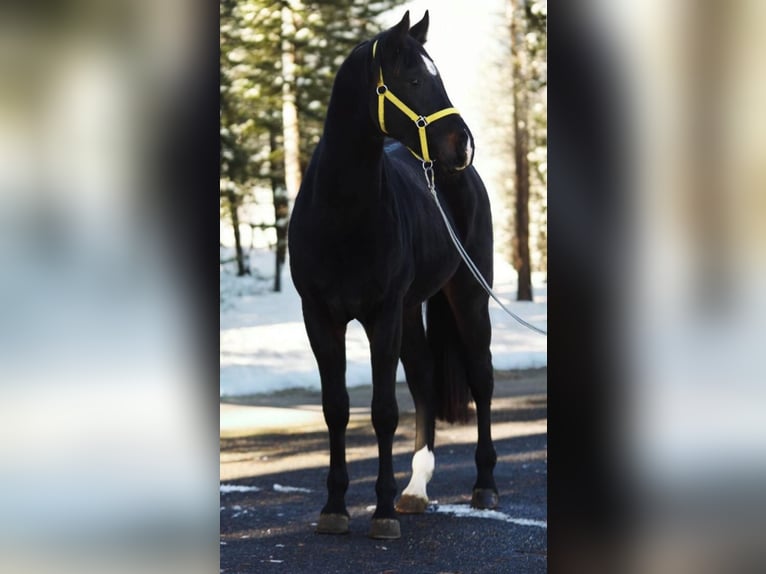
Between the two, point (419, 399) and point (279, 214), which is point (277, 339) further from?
point (419, 399)

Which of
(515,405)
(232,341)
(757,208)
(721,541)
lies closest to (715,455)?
(721,541)

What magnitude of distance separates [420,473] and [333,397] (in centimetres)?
71

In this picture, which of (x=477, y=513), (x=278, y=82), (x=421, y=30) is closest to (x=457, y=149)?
(x=421, y=30)

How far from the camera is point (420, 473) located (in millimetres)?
4402

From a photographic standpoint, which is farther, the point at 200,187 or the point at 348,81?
the point at 348,81

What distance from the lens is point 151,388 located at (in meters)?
1.31

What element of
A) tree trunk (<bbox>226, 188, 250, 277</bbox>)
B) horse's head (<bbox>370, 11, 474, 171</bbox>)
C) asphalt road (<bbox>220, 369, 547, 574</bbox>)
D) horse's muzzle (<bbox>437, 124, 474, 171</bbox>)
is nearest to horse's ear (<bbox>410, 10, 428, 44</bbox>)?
horse's head (<bbox>370, 11, 474, 171</bbox>)

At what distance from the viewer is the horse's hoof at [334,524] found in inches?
154

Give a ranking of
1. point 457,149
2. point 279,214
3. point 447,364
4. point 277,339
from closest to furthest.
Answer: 1. point 457,149
2. point 447,364
3. point 277,339
4. point 279,214

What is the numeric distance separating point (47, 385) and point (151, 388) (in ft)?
0.40

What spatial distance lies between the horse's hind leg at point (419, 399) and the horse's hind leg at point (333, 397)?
51 centimetres

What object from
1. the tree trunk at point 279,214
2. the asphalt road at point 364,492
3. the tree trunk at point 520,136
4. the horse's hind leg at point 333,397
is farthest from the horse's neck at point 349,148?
the tree trunk at point 520,136

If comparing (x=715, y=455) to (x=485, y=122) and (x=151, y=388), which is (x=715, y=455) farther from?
(x=485, y=122)

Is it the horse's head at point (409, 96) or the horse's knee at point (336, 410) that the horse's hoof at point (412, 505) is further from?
the horse's head at point (409, 96)
